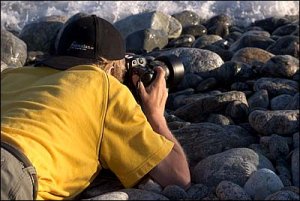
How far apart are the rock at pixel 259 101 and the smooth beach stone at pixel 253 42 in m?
2.70

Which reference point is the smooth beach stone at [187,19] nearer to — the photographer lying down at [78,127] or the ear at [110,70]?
the ear at [110,70]

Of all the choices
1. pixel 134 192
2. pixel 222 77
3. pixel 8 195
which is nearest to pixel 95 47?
pixel 134 192

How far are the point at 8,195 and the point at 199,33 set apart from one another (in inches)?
296

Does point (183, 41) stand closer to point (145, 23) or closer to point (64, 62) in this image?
point (145, 23)

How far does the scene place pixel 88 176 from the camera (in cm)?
313

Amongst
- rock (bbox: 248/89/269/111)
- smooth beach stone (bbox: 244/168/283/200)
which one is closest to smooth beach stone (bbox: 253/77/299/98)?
rock (bbox: 248/89/269/111)

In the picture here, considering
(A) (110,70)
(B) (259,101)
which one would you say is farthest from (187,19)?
(A) (110,70)

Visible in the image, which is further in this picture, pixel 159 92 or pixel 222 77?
pixel 222 77

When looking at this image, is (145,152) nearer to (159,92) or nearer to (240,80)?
(159,92)

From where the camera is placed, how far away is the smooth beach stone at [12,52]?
26.3 ft

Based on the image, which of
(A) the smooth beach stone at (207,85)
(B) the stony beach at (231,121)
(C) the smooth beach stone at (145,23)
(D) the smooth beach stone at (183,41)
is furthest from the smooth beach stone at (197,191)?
(C) the smooth beach stone at (145,23)

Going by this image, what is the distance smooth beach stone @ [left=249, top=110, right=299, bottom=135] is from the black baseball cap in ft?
4.47

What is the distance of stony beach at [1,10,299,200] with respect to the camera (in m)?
3.30

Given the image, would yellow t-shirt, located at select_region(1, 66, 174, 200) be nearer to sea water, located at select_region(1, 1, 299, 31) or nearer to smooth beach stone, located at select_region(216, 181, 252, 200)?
smooth beach stone, located at select_region(216, 181, 252, 200)
